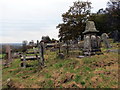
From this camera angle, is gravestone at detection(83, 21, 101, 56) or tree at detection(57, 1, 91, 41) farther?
tree at detection(57, 1, 91, 41)

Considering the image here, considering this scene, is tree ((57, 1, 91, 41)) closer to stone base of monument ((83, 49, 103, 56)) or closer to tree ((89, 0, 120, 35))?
tree ((89, 0, 120, 35))

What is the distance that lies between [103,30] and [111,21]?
3911 mm

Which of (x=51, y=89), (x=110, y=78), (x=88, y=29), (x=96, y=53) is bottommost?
(x=51, y=89)

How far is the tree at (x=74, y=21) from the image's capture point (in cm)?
3489

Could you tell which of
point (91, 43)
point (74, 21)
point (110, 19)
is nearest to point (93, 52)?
point (91, 43)

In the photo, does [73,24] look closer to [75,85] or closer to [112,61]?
[112,61]

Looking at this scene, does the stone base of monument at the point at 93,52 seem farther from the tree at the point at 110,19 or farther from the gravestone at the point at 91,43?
the tree at the point at 110,19

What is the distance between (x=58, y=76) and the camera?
926 centimetres

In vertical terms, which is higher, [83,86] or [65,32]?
[65,32]

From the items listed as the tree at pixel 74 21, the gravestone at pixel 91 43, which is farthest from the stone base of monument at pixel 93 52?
the tree at pixel 74 21

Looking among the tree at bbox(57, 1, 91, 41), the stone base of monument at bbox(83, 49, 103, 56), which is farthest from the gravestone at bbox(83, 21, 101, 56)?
the tree at bbox(57, 1, 91, 41)

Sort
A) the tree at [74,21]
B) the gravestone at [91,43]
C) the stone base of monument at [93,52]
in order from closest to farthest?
the stone base of monument at [93,52] → the gravestone at [91,43] → the tree at [74,21]

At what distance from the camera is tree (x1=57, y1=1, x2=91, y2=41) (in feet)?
114

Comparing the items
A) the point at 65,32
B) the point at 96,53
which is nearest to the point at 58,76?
the point at 96,53
